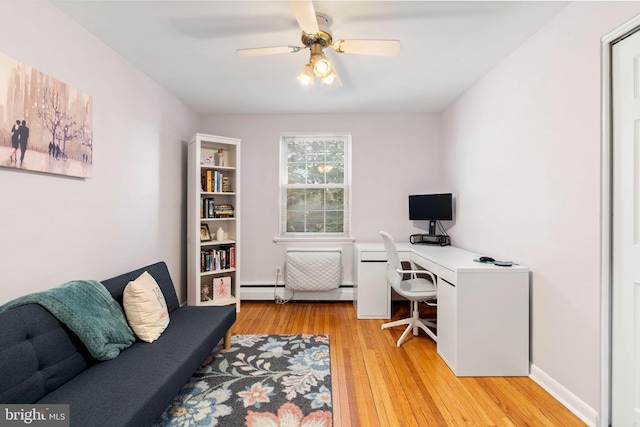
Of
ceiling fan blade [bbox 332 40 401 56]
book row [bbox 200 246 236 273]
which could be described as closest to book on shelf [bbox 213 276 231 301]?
book row [bbox 200 246 236 273]

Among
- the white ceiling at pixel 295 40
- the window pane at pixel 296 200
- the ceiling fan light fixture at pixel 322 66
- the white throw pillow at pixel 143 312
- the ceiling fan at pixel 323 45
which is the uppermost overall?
the white ceiling at pixel 295 40

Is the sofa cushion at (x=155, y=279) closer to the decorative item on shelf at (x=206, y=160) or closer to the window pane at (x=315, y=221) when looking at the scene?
the decorative item on shelf at (x=206, y=160)

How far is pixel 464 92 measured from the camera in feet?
10.3

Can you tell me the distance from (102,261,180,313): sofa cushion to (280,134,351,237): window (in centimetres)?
171

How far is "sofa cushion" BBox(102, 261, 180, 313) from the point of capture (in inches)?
79.0

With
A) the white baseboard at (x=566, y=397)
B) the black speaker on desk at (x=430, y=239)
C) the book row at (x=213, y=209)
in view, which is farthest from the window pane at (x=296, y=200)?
the white baseboard at (x=566, y=397)

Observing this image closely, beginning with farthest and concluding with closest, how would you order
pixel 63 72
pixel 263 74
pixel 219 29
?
pixel 263 74
pixel 219 29
pixel 63 72

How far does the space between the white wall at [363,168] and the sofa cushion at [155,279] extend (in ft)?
4.61

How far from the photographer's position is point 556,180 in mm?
1864

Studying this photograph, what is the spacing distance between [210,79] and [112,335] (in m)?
2.35

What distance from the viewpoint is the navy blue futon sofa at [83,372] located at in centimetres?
121

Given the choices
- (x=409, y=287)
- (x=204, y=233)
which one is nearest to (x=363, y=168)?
(x=409, y=287)
